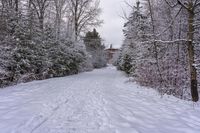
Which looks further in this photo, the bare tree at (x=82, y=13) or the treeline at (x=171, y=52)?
the bare tree at (x=82, y=13)

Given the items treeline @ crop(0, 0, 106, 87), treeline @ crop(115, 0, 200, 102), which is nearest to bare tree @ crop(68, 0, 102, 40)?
treeline @ crop(0, 0, 106, 87)

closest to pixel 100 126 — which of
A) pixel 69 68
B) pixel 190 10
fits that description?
pixel 190 10

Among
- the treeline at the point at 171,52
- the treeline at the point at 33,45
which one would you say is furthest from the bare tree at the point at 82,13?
the treeline at the point at 171,52

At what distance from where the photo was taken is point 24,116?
4.95m

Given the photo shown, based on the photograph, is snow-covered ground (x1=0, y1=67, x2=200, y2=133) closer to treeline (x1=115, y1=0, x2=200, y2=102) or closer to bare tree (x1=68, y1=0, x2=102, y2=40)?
treeline (x1=115, y1=0, x2=200, y2=102)

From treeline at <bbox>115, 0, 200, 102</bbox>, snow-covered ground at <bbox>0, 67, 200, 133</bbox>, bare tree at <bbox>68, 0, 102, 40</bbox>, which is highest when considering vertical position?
bare tree at <bbox>68, 0, 102, 40</bbox>

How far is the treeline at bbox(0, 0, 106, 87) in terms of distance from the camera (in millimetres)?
11193

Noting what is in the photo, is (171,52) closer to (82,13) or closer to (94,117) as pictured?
(94,117)

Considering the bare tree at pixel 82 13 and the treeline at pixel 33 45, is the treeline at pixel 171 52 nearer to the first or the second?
the treeline at pixel 33 45

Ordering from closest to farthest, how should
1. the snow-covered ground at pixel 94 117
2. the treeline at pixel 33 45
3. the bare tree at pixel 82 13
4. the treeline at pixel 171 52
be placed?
1. the snow-covered ground at pixel 94 117
2. the treeline at pixel 171 52
3. the treeline at pixel 33 45
4. the bare tree at pixel 82 13

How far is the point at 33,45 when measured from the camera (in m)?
13.5

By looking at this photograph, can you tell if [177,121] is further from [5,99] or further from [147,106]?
[5,99]

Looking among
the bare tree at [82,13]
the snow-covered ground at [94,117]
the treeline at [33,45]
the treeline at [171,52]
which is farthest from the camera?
the bare tree at [82,13]

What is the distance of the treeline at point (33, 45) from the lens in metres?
11.2
